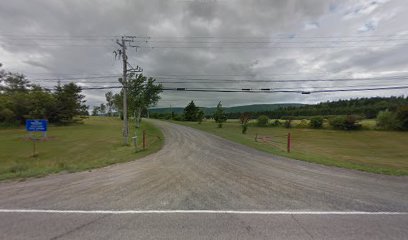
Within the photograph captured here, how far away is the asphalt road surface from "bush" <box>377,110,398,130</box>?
55.1m

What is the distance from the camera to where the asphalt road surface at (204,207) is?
338 cm

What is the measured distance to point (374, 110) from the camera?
251 feet

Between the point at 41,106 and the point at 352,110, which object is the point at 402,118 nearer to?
the point at 352,110

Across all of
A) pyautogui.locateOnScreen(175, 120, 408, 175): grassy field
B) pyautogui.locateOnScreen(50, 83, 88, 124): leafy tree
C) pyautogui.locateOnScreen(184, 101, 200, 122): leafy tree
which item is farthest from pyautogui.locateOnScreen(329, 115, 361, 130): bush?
pyautogui.locateOnScreen(50, 83, 88, 124): leafy tree

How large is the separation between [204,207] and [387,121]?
204 ft

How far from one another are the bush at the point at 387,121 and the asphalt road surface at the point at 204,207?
55143 millimetres

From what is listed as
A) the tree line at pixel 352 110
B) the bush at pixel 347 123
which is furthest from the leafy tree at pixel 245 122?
the tree line at pixel 352 110

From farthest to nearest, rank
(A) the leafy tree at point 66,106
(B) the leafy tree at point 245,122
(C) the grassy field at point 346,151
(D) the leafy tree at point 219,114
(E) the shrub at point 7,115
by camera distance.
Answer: (D) the leafy tree at point 219,114, (A) the leafy tree at point 66,106, (B) the leafy tree at point 245,122, (E) the shrub at point 7,115, (C) the grassy field at point 346,151

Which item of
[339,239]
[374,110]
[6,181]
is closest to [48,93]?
[6,181]

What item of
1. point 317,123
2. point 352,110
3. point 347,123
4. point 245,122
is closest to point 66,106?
point 245,122

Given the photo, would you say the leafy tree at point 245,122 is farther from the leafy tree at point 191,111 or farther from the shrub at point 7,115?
the shrub at point 7,115

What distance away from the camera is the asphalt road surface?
3.38 m

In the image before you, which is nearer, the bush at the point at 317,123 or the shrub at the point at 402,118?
the shrub at the point at 402,118

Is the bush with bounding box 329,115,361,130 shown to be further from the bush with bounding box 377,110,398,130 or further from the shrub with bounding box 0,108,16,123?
the shrub with bounding box 0,108,16,123
